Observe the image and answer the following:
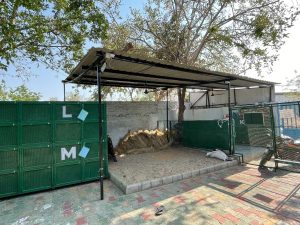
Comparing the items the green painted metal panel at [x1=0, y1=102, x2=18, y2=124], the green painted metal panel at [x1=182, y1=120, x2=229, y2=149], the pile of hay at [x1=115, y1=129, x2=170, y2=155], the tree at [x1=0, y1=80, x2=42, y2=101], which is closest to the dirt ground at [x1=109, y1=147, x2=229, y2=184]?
the green painted metal panel at [x1=182, y1=120, x2=229, y2=149]

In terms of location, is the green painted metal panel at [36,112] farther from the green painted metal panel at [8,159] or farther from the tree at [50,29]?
the tree at [50,29]

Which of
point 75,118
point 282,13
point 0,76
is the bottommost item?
point 75,118

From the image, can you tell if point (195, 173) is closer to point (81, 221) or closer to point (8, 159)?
point (81, 221)

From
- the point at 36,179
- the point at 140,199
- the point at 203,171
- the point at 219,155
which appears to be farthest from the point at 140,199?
the point at 219,155

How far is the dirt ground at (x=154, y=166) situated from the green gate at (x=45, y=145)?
895 millimetres

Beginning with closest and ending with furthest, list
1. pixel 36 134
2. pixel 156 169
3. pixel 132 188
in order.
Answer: pixel 132 188 → pixel 36 134 → pixel 156 169

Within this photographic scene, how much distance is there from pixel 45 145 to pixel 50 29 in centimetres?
476

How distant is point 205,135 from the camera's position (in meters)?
8.09

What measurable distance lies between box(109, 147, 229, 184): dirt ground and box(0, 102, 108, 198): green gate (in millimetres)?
895

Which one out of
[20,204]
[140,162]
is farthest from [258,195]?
[20,204]

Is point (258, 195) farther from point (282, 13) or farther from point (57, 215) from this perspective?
point (282, 13)

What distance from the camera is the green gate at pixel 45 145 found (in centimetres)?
424

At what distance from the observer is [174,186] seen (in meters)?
4.71

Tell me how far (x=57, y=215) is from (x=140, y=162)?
11.3 feet
